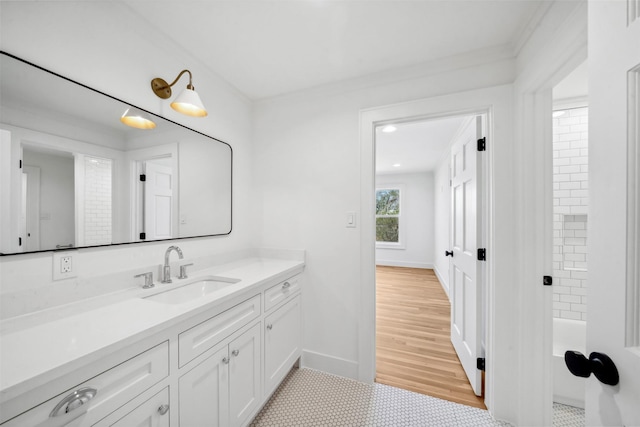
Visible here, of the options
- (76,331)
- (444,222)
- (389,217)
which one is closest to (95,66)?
(76,331)

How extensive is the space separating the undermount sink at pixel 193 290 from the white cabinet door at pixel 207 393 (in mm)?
445

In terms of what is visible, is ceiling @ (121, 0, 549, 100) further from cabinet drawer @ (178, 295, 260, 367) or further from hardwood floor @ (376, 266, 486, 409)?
hardwood floor @ (376, 266, 486, 409)

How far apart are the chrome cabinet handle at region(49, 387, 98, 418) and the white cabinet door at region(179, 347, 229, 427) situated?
344 millimetres

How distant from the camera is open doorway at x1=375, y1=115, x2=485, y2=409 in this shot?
6.36ft

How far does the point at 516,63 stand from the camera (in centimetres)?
154

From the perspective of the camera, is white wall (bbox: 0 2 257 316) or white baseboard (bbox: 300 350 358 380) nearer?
white wall (bbox: 0 2 257 316)

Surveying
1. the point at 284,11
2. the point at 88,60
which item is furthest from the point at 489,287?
the point at 88,60

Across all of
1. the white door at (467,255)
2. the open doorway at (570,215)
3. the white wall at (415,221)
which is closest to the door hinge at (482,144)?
the white door at (467,255)

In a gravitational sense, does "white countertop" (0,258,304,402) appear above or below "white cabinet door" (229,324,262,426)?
above

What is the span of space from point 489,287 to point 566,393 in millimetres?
921

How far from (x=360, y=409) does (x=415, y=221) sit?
5119 millimetres

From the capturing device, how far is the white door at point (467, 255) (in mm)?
1753

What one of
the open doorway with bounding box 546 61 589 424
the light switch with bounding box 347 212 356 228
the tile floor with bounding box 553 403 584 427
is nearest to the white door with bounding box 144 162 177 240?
the light switch with bounding box 347 212 356 228

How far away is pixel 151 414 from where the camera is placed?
907mm
